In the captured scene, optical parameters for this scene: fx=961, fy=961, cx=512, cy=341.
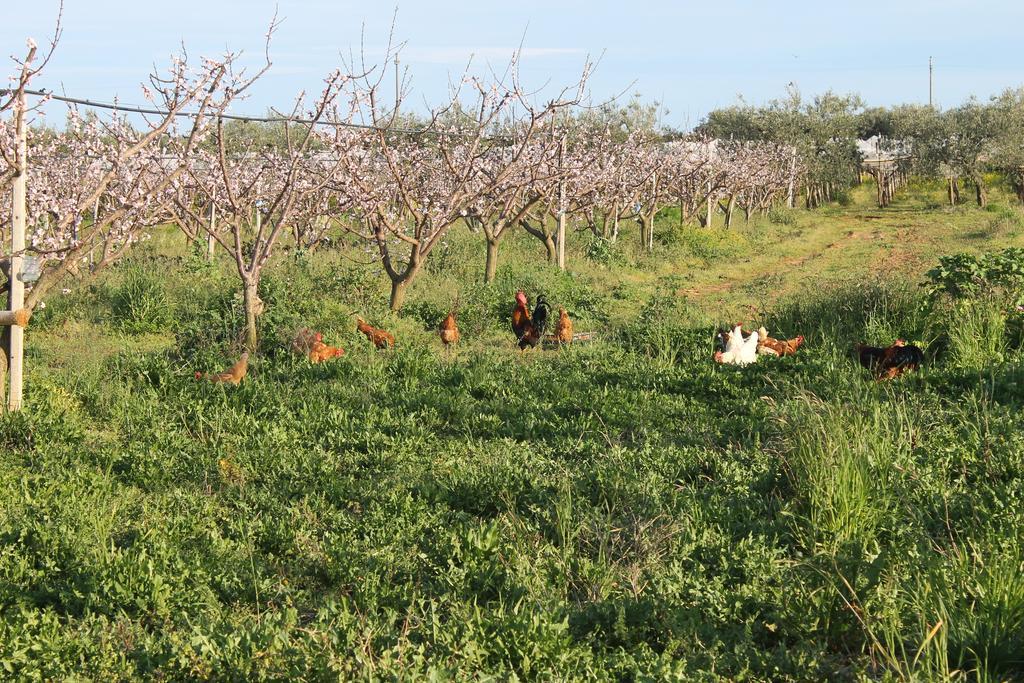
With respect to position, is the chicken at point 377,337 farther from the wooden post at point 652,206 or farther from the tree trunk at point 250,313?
the wooden post at point 652,206

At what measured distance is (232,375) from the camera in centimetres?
821

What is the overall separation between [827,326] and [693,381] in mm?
3165

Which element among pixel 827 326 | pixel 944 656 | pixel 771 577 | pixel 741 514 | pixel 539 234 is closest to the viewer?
pixel 944 656

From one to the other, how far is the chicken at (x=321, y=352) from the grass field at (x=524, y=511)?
21 centimetres

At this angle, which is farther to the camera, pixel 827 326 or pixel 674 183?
pixel 674 183

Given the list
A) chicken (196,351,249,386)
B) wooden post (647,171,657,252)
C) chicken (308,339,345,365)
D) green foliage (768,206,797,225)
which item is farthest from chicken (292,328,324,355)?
green foliage (768,206,797,225)

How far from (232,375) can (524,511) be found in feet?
13.2

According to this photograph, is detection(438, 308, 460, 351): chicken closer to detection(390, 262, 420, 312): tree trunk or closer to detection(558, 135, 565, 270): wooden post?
detection(390, 262, 420, 312): tree trunk

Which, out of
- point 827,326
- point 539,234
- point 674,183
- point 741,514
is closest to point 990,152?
point 674,183

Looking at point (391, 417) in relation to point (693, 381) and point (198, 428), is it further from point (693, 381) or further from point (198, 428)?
point (693, 381)

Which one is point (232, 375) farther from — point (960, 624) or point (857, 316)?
point (857, 316)

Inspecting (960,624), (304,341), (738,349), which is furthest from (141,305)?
(960,624)

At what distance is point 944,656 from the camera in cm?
315

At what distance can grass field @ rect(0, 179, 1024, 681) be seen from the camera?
3.61 metres
